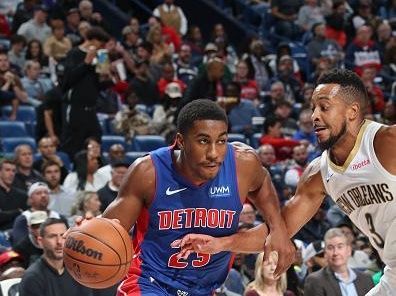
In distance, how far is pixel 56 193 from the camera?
10.2 metres

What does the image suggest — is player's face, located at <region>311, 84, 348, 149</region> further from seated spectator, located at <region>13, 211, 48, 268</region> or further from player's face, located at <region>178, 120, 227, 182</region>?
seated spectator, located at <region>13, 211, 48, 268</region>

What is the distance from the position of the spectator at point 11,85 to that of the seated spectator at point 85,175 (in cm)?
181

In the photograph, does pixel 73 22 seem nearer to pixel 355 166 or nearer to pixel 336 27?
pixel 336 27

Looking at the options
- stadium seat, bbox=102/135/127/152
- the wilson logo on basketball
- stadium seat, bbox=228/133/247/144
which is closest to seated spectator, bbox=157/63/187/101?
stadium seat, bbox=228/133/247/144

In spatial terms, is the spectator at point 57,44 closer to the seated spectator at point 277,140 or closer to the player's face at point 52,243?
the seated spectator at point 277,140

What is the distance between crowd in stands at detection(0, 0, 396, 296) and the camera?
8.56m

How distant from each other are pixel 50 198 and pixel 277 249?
16.0 feet

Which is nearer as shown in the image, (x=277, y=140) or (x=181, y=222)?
(x=181, y=222)

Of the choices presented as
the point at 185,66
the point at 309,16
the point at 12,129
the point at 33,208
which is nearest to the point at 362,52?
the point at 309,16

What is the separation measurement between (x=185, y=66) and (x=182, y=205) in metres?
9.40

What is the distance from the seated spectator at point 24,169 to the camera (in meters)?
10.2

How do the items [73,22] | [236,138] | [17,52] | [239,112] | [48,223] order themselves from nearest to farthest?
[48,223]
[236,138]
[17,52]
[239,112]
[73,22]

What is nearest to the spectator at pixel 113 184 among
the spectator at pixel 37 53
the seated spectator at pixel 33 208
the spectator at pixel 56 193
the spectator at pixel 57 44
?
the spectator at pixel 56 193

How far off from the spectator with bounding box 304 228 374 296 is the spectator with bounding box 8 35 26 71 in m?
6.23
